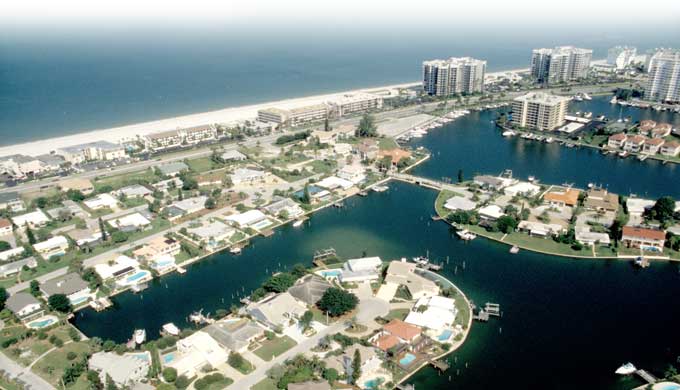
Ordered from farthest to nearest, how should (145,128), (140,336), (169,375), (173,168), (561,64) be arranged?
1. (561,64)
2. (145,128)
3. (173,168)
4. (140,336)
5. (169,375)

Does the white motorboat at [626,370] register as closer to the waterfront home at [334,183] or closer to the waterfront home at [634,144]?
the waterfront home at [334,183]

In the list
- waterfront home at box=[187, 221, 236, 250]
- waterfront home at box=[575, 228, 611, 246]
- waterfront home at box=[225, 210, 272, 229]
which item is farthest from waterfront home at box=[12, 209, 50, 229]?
waterfront home at box=[575, 228, 611, 246]

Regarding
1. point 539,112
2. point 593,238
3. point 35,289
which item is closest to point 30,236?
point 35,289

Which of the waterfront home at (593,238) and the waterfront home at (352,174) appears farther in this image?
the waterfront home at (352,174)

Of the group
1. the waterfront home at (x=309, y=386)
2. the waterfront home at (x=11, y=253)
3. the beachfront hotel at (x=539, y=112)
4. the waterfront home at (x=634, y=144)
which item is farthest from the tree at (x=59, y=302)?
the beachfront hotel at (x=539, y=112)

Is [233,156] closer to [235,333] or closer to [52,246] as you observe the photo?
[52,246]

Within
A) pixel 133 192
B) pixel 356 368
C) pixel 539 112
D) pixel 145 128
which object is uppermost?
pixel 539 112
